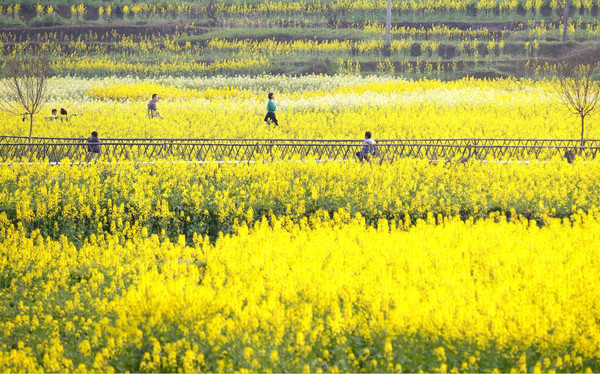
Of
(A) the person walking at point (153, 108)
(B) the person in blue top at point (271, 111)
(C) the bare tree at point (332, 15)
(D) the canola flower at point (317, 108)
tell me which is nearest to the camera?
(B) the person in blue top at point (271, 111)

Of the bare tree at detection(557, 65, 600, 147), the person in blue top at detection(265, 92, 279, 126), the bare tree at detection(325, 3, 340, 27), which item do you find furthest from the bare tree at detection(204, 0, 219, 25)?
the bare tree at detection(557, 65, 600, 147)

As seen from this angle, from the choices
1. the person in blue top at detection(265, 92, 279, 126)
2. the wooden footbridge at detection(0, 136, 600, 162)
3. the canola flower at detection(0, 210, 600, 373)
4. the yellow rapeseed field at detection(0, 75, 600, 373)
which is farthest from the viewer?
the person in blue top at detection(265, 92, 279, 126)

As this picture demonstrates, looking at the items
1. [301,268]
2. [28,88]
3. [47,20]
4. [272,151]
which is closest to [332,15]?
[47,20]

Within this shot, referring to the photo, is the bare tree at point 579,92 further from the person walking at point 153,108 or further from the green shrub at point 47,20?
the green shrub at point 47,20

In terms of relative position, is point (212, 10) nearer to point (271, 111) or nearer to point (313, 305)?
point (271, 111)

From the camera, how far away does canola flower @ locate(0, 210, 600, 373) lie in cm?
794

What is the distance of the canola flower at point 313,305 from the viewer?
7.94 metres

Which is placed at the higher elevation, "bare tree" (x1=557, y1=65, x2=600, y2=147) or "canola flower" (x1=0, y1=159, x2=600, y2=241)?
"bare tree" (x1=557, y1=65, x2=600, y2=147)

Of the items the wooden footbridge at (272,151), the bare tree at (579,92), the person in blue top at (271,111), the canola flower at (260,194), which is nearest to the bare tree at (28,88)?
the wooden footbridge at (272,151)

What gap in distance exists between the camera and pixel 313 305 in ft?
30.1

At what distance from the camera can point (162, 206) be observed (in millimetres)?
14875

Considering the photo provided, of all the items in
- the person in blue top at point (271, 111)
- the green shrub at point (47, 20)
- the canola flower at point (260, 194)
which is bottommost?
the canola flower at point (260, 194)

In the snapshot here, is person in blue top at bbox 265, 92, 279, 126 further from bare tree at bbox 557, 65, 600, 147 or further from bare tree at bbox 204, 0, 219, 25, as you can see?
bare tree at bbox 204, 0, 219, 25

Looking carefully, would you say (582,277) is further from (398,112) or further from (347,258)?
(398,112)
